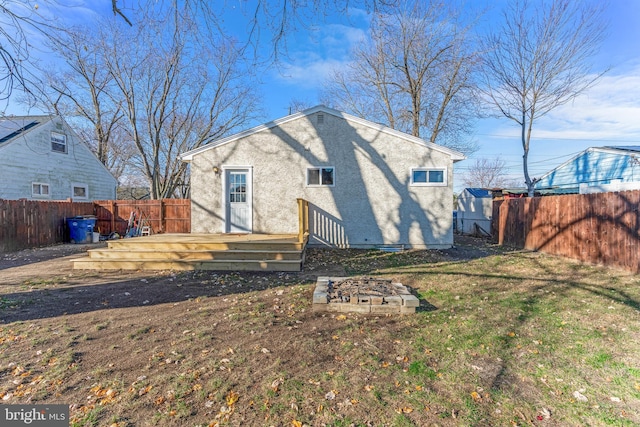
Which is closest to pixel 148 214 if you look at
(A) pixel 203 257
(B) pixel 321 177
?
(A) pixel 203 257

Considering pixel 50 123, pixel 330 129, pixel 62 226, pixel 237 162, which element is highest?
pixel 50 123

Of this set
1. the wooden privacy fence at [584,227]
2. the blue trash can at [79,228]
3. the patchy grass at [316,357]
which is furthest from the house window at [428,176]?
the blue trash can at [79,228]

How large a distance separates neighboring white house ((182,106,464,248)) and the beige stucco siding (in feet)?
0.10

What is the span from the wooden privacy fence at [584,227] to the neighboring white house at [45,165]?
1682 centimetres

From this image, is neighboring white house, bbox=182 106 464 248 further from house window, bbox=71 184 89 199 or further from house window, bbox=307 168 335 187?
house window, bbox=71 184 89 199

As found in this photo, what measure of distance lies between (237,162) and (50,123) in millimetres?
10469

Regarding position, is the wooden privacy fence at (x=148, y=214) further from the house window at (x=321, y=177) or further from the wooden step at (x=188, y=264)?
the wooden step at (x=188, y=264)

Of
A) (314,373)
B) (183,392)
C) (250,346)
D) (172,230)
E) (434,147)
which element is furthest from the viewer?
(172,230)

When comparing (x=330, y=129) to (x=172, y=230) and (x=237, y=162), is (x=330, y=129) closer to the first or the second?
(x=237, y=162)

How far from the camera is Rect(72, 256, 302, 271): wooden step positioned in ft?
23.0

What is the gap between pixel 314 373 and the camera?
279cm

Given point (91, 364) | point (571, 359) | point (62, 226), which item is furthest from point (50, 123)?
point (571, 359)

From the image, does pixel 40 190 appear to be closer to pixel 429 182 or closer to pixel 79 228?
pixel 79 228

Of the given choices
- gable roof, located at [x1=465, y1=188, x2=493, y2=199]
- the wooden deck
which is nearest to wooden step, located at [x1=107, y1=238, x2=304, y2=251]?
the wooden deck
